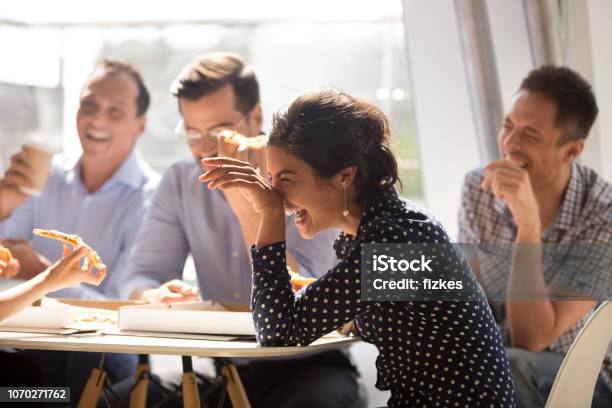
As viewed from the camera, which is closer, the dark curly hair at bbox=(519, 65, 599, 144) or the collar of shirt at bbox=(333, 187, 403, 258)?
the collar of shirt at bbox=(333, 187, 403, 258)

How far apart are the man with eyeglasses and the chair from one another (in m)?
0.98

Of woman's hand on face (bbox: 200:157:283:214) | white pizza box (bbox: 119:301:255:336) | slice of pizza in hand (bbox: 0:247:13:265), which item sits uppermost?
woman's hand on face (bbox: 200:157:283:214)

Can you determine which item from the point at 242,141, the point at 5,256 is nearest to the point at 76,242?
A: the point at 5,256

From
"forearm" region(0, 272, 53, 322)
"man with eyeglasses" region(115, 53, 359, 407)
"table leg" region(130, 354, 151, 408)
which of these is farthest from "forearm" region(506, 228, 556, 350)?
"forearm" region(0, 272, 53, 322)

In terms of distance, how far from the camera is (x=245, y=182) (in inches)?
68.1

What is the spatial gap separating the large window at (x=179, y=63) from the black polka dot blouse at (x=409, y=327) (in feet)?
7.25

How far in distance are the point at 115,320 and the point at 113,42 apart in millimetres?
3402

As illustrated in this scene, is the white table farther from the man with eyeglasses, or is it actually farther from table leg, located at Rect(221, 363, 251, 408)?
the man with eyeglasses

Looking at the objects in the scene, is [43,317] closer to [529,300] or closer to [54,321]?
[54,321]

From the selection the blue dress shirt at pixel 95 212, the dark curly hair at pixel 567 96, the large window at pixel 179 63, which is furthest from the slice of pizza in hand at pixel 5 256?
the large window at pixel 179 63

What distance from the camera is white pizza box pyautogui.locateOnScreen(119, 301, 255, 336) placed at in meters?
1.85

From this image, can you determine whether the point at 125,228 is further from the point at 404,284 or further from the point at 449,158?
the point at 404,284

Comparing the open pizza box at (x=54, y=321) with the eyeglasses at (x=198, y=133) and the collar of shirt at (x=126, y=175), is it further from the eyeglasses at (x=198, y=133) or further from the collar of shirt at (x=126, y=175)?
the collar of shirt at (x=126, y=175)

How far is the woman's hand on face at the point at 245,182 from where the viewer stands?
1.72 m
